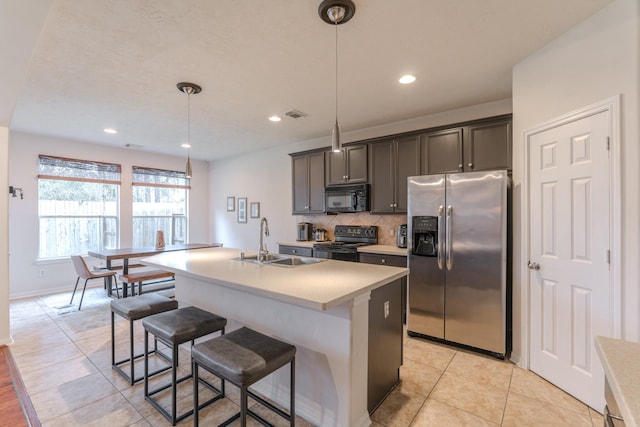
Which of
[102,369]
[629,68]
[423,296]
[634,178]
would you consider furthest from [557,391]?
[102,369]

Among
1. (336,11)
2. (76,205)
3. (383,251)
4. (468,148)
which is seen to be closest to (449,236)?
(383,251)

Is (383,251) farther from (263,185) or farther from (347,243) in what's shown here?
(263,185)

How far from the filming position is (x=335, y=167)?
459 cm

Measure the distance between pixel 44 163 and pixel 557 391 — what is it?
731cm

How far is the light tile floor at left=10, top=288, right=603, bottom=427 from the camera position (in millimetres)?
1958

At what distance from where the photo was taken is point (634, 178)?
183 cm

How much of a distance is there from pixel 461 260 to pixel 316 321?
1.81 metres

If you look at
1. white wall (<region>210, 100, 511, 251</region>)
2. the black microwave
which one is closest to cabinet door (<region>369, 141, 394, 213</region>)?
the black microwave

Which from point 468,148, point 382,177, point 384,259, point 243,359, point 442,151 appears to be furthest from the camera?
point 382,177

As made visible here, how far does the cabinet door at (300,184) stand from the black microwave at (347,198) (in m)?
0.44

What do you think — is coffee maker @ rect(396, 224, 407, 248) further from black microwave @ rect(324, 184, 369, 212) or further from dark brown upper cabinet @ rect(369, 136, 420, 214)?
black microwave @ rect(324, 184, 369, 212)

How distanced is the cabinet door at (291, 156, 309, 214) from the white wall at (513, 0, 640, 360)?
3.16 metres

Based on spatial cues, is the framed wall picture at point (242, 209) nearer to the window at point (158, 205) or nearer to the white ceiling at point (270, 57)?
the window at point (158, 205)

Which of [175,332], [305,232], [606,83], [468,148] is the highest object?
[606,83]
